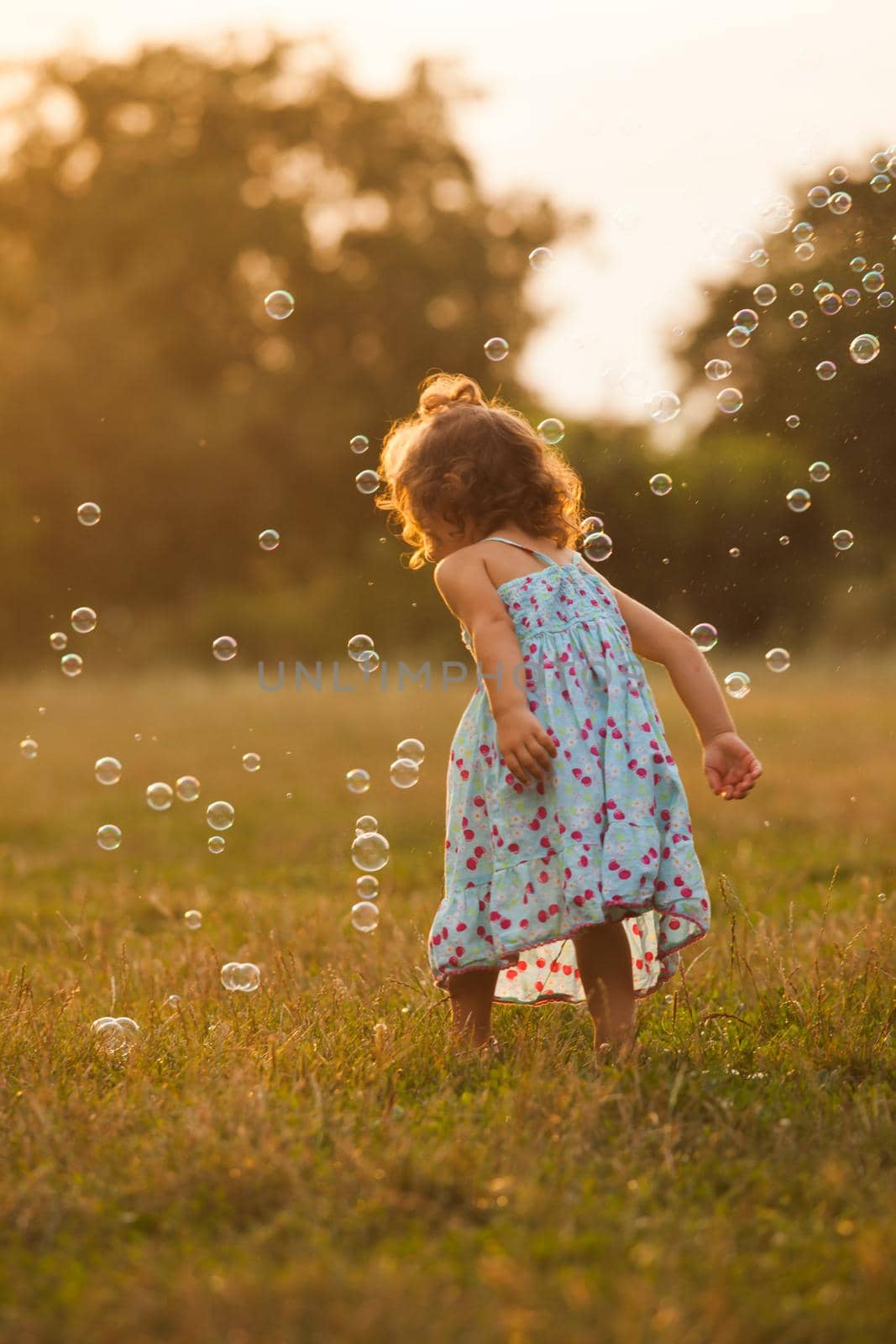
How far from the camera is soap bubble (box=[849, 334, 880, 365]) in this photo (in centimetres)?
418

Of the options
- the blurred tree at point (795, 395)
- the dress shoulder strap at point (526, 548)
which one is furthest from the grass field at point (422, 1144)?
the blurred tree at point (795, 395)

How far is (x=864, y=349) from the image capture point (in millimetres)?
4184

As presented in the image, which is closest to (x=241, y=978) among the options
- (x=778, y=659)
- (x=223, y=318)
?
(x=778, y=659)

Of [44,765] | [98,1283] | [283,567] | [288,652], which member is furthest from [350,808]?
[283,567]

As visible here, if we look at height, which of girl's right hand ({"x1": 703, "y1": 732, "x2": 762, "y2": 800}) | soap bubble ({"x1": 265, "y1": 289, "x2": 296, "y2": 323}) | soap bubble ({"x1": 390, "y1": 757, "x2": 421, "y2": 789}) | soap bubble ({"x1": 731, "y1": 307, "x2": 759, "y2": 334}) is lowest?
girl's right hand ({"x1": 703, "y1": 732, "x2": 762, "y2": 800})

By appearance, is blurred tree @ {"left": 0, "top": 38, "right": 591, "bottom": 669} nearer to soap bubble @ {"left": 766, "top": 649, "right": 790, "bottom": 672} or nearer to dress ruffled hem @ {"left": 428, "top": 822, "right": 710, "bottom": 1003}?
soap bubble @ {"left": 766, "top": 649, "right": 790, "bottom": 672}

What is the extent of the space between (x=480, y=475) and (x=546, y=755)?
68 centimetres

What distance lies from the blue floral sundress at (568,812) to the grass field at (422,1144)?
263mm

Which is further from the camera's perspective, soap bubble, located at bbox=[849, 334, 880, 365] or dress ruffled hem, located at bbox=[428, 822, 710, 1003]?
soap bubble, located at bbox=[849, 334, 880, 365]

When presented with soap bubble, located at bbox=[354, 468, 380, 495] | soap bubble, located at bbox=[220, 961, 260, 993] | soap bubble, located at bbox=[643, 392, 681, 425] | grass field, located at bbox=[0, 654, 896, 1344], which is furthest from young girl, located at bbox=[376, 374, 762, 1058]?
soap bubble, located at bbox=[643, 392, 681, 425]

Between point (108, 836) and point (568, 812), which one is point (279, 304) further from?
point (568, 812)

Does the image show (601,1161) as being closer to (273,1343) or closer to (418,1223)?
(418,1223)

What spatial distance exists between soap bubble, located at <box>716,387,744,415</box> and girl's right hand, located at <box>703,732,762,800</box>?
144 cm

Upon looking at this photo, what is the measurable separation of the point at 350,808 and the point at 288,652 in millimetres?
11411
